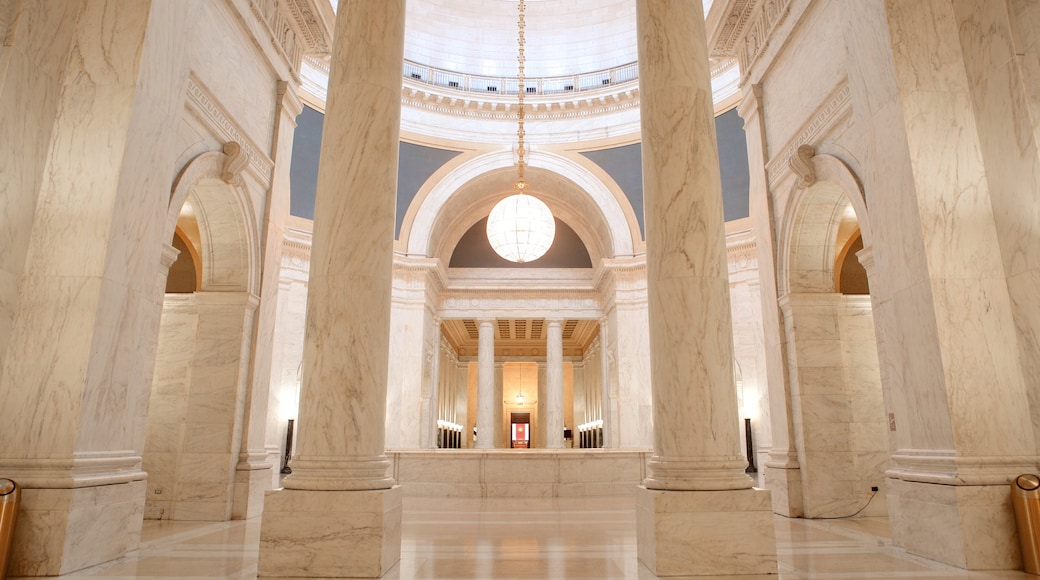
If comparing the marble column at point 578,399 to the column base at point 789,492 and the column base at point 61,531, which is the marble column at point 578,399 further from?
the column base at point 61,531

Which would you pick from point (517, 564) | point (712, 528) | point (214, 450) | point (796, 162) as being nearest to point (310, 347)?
point (517, 564)

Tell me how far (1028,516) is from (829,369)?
13.8 ft

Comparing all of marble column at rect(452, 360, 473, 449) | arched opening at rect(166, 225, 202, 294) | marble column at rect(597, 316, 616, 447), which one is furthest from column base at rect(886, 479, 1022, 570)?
marble column at rect(452, 360, 473, 449)

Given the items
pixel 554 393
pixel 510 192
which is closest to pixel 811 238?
pixel 554 393

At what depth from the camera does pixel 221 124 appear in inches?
346

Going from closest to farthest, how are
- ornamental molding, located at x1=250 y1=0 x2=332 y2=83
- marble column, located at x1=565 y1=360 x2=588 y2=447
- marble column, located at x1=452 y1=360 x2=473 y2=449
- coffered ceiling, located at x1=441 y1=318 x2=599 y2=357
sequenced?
ornamental molding, located at x1=250 y1=0 x2=332 y2=83
coffered ceiling, located at x1=441 y1=318 x2=599 y2=357
marble column, located at x1=565 y1=360 x2=588 y2=447
marble column, located at x1=452 y1=360 x2=473 y2=449

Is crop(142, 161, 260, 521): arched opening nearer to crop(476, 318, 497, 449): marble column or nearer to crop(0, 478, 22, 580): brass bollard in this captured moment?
crop(0, 478, 22, 580): brass bollard

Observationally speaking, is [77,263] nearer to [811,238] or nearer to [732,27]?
[811,238]

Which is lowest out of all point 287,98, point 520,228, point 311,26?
point 520,228

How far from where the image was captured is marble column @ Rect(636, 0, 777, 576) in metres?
5.23

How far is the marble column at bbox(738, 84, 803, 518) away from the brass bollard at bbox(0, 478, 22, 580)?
29.6 ft

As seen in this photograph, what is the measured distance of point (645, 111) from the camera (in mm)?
6281

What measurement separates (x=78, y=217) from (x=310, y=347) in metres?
2.60

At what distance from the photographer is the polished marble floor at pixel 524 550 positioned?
211 inches
